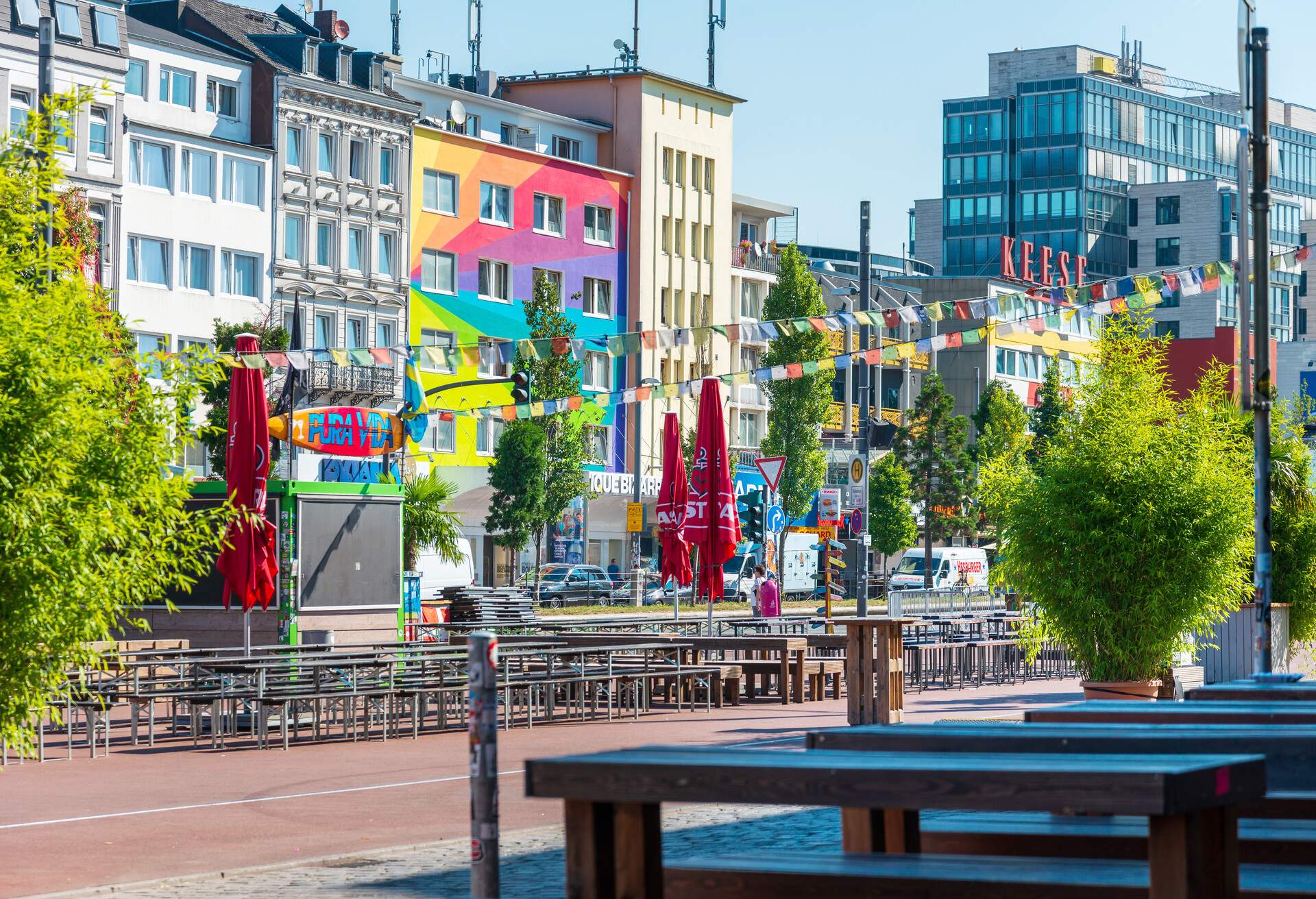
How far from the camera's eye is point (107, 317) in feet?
37.4

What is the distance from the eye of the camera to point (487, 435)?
73938 mm

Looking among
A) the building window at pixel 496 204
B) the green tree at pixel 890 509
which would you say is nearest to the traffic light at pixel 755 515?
the building window at pixel 496 204

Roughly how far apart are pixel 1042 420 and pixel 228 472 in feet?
241

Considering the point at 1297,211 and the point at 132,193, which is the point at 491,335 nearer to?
the point at 132,193

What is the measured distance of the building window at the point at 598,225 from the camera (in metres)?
79.8

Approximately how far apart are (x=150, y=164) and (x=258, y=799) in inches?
1937

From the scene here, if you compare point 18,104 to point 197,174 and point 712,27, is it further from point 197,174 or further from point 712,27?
point 712,27

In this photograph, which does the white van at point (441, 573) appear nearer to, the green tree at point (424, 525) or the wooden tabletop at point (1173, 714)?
the green tree at point (424, 525)

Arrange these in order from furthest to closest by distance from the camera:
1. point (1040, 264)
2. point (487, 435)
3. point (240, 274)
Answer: point (1040, 264) → point (487, 435) → point (240, 274)

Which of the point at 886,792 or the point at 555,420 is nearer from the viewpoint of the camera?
the point at 886,792

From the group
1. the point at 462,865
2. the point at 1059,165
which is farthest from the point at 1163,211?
the point at 462,865

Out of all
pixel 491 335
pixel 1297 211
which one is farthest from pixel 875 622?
pixel 1297 211

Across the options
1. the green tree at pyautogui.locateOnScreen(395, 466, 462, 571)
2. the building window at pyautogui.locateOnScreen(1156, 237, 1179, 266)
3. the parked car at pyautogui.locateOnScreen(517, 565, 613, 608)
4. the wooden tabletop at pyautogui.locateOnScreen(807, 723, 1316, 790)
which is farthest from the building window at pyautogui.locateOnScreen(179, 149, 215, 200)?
the building window at pyautogui.locateOnScreen(1156, 237, 1179, 266)

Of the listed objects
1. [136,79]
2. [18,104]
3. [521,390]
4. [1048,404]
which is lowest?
[521,390]
